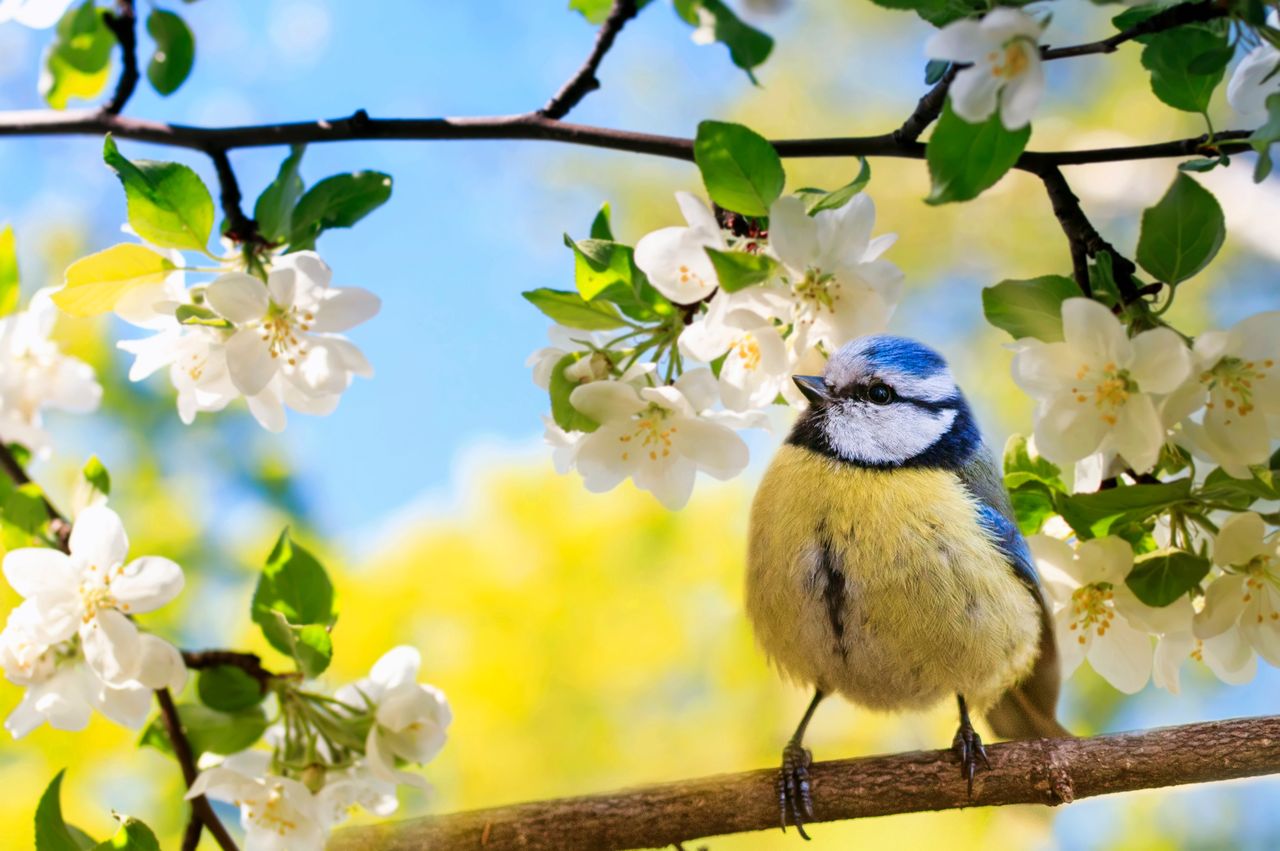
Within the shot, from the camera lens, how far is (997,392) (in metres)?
3.03

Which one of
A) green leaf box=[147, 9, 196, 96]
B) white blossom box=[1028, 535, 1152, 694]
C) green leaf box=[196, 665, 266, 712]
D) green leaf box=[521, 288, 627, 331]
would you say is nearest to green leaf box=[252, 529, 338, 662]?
green leaf box=[196, 665, 266, 712]

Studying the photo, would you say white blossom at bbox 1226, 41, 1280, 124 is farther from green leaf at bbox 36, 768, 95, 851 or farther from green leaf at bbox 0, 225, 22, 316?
green leaf at bbox 0, 225, 22, 316

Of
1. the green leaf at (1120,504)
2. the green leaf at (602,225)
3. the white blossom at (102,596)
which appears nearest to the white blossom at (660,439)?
the green leaf at (602,225)

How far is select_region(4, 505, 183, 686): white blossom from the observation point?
0.79 m

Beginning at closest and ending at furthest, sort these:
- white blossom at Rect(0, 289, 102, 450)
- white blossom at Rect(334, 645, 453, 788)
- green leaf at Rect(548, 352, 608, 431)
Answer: green leaf at Rect(548, 352, 608, 431)
white blossom at Rect(334, 645, 453, 788)
white blossom at Rect(0, 289, 102, 450)

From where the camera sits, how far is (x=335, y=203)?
31.5 inches

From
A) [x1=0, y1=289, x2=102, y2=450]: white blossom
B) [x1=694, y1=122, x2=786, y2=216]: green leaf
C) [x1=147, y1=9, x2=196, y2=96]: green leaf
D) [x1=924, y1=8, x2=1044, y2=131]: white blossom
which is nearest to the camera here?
[x1=924, y1=8, x2=1044, y2=131]: white blossom

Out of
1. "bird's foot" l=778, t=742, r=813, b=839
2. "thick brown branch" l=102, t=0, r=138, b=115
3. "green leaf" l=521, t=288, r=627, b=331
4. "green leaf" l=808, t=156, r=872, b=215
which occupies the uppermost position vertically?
"thick brown branch" l=102, t=0, r=138, b=115

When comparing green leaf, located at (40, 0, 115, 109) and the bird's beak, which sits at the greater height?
green leaf, located at (40, 0, 115, 109)

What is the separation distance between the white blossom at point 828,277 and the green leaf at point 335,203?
294 millimetres

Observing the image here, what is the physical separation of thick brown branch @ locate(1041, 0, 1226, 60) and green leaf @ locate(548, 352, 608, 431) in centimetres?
33

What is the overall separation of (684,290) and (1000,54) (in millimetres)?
220

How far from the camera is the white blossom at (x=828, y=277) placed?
641mm

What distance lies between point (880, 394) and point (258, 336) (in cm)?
51
